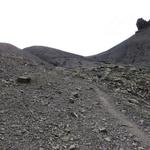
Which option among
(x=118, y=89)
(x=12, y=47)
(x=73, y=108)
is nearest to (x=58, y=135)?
(x=73, y=108)

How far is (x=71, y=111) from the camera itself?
14047 mm

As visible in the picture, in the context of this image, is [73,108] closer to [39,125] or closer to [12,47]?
[39,125]

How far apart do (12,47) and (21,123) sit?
103ft

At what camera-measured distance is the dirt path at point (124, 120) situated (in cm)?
1257

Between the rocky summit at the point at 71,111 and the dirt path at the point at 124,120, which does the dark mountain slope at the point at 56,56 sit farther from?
the dirt path at the point at 124,120

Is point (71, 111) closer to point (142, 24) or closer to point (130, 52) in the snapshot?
point (130, 52)

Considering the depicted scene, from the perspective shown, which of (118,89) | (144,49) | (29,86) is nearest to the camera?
(29,86)

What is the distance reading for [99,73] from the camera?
23203mm

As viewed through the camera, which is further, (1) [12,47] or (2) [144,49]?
(2) [144,49]

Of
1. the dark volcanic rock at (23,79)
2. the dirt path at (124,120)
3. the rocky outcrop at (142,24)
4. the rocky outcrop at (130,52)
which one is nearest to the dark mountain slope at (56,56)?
the rocky outcrop at (130,52)

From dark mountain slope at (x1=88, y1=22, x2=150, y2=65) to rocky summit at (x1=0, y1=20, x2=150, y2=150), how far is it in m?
33.3

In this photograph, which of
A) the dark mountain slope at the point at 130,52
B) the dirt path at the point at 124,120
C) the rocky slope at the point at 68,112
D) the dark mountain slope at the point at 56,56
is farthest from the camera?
the dark mountain slope at the point at 130,52

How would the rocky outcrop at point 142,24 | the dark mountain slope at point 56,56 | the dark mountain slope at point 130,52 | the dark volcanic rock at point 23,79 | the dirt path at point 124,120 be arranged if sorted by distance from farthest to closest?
the rocky outcrop at point 142,24, the dark mountain slope at point 130,52, the dark mountain slope at point 56,56, the dark volcanic rock at point 23,79, the dirt path at point 124,120

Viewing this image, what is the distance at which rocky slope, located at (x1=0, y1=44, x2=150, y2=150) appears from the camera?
11521 millimetres
